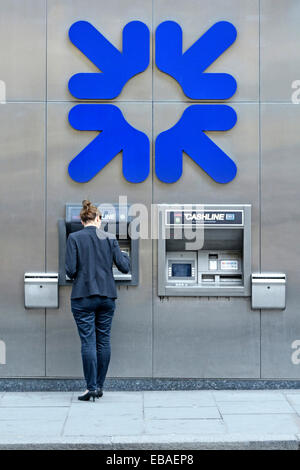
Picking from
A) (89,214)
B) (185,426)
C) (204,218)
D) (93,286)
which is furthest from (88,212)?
(185,426)

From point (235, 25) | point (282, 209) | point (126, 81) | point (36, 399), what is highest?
point (235, 25)

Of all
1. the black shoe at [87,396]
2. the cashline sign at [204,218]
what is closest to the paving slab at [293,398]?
the cashline sign at [204,218]

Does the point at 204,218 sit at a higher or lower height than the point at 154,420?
higher

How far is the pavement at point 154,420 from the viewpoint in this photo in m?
5.50

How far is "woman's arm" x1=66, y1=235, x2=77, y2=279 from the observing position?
21.8ft

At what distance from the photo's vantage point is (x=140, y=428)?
583 centimetres

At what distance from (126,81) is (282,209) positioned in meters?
2.12

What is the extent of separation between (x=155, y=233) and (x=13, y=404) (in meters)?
2.22

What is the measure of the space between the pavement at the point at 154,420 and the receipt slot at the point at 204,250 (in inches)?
43.8

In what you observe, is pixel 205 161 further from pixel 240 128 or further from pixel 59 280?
pixel 59 280

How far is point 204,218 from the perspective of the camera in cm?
719

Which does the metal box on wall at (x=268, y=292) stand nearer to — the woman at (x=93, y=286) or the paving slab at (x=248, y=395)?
the paving slab at (x=248, y=395)

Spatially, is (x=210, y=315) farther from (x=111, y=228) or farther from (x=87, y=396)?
(x=87, y=396)

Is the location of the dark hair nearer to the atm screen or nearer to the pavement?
the atm screen
